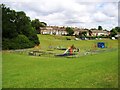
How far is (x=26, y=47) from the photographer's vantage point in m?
58.3

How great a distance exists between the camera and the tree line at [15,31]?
53562 mm

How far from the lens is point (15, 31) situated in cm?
5591

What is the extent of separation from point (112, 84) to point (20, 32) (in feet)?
176

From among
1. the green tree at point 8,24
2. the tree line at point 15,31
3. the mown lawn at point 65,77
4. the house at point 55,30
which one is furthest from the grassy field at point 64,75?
the house at point 55,30

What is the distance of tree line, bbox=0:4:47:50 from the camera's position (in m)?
53.6

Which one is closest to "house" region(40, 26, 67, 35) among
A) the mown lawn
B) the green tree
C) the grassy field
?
the green tree

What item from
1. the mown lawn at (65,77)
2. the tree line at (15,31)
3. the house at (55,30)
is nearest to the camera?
the mown lawn at (65,77)

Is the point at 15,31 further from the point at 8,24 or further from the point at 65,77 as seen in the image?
the point at 65,77

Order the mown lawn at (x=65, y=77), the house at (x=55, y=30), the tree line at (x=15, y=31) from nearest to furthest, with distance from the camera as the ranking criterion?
the mown lawn at (x=65, y=77) < the tree line at (x=15, y=31) < the house at (x=55, y=30)

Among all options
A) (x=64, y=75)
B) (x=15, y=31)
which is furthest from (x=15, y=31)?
(x=64, y=75)

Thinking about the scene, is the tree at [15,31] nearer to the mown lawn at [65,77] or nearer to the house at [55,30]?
the mown lawn at [65,77]

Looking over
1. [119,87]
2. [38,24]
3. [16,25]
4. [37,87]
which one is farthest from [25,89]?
[38,24]

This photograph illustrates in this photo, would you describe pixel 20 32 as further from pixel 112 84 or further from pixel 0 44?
pixel 112 84

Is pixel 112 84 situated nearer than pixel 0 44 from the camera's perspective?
Yes
